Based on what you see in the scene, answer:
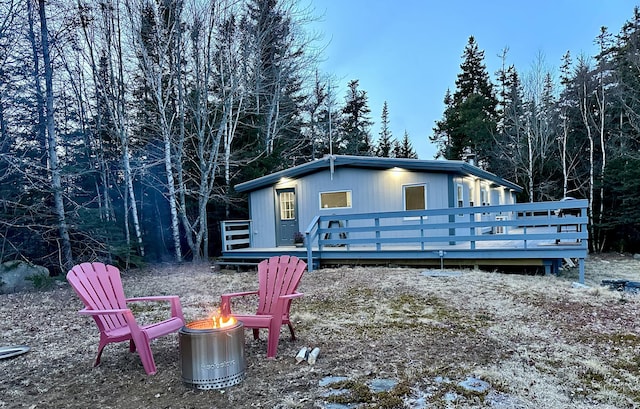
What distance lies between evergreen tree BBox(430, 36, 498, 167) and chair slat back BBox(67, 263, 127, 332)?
63.5 feet

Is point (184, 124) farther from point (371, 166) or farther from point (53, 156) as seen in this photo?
point (371, 166)

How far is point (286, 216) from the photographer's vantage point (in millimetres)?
11328

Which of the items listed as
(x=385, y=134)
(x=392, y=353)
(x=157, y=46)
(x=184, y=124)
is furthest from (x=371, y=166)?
(x=385, y=134)

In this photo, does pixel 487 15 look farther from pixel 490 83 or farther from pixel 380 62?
pixel 490 83

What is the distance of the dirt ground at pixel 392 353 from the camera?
9.02 ft

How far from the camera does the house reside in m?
9.36

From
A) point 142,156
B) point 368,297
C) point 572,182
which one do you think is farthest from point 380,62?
point 368,297

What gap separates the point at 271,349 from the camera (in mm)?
3498

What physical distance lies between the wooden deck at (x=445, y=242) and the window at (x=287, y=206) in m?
1.39

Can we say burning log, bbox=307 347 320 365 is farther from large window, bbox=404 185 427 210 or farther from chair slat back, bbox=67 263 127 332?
large window, bbox=404 185 427 210

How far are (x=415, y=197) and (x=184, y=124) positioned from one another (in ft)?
25.6

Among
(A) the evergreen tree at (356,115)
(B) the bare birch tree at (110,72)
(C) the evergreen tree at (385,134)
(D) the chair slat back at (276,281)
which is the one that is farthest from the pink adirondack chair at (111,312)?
(C) the evergreen tree at (385,134)

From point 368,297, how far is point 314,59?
12.4 metres

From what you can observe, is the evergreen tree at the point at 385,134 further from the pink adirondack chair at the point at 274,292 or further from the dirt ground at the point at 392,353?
the pink adirondack chair at the point at 274,292
